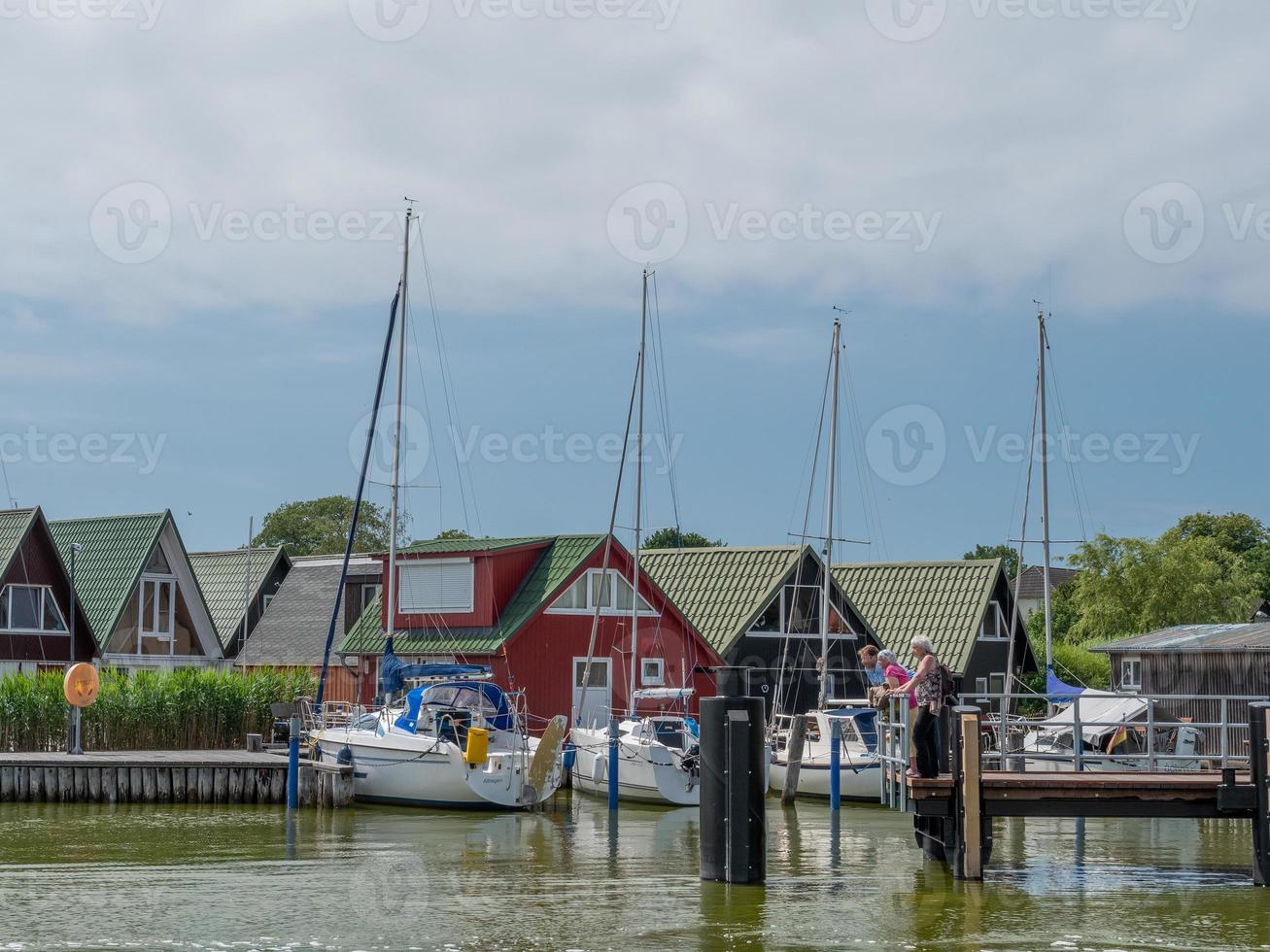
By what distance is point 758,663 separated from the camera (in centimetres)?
4862

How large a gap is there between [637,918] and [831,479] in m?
27.8

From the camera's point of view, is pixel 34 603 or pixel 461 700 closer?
pixel 461 700

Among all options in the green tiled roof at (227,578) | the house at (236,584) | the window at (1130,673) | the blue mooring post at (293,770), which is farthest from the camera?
A: the green tiled roof at (227,578)

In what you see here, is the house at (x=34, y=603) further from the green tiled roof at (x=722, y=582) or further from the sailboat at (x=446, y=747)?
the green tiled roof at (x=722, y=582)

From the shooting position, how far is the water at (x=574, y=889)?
1744cm

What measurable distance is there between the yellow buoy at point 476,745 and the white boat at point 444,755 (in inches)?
0.7

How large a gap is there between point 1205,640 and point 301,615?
29.0 metres

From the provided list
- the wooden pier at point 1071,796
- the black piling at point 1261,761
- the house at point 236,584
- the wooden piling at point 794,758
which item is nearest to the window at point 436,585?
the wooden piling at point 794,758

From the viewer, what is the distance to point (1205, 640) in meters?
45.4

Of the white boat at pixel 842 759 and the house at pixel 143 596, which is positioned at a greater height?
the house at pixel 143 596

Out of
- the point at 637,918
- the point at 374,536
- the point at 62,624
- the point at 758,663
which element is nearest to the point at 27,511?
the point at 62,624

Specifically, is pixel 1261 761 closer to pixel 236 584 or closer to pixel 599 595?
pixel 599 595

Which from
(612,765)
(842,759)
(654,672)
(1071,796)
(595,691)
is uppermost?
(654,672)

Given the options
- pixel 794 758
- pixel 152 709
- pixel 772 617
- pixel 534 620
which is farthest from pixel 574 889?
pixel 772 617
